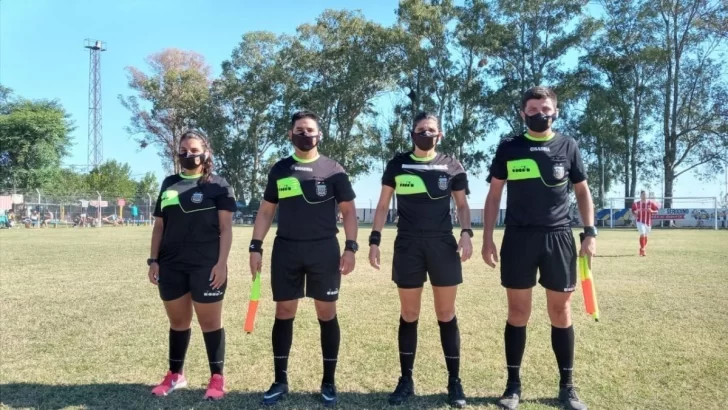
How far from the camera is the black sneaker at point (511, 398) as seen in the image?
4.13 m

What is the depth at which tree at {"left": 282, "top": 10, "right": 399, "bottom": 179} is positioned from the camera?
46688 mm

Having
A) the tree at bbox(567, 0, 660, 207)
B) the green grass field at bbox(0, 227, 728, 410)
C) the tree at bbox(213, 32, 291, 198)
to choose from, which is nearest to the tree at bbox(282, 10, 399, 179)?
the tree at bbox(213, 32, 291, 198)

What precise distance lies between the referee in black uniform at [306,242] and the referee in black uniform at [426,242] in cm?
44

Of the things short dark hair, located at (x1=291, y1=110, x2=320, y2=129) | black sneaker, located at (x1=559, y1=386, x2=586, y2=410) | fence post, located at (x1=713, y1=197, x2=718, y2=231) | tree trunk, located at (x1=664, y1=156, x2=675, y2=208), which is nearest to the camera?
black sneaker, located at (x1=559, y1=386, x2=586, y2=410)

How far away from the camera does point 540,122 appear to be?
4379 millimetres

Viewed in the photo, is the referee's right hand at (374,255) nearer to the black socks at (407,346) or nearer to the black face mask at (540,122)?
the black socks at (407,346)

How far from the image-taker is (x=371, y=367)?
5184mm

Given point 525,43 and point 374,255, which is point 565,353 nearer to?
point 374,255

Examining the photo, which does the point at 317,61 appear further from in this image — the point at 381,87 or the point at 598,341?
the point at 598,341

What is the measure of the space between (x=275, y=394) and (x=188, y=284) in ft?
3.72

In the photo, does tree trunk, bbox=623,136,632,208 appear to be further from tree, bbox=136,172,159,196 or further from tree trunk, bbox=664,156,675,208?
tree, bbox=136,172,159,196

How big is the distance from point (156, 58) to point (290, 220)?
57.2m

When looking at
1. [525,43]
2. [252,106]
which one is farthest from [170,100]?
[525,43]

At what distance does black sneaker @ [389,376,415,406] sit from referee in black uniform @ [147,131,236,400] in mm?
1405
